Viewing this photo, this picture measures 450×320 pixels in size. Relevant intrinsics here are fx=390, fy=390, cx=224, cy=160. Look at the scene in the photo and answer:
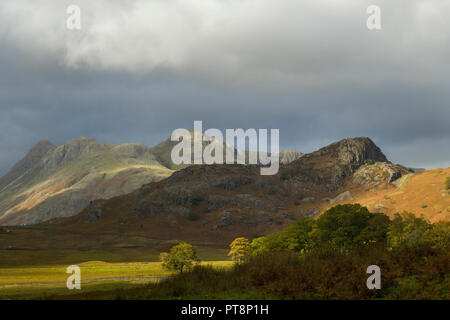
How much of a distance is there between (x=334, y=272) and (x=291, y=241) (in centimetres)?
7675

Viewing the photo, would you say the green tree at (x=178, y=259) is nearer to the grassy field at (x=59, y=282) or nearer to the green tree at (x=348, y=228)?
the grassy field at (x=59, y=282)

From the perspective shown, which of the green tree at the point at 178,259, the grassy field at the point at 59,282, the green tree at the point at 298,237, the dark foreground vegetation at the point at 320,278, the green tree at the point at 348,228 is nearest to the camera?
the dark foreground vegetation at the point at 320,278

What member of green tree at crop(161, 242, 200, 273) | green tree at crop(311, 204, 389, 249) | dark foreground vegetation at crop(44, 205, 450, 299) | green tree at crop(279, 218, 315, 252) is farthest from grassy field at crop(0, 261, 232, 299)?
green tree at crop(311, 204, 389, 249)

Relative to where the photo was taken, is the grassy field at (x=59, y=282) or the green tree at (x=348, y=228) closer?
the grassy field at (x=59, y=282)

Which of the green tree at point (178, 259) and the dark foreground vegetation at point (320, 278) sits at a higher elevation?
the dark foreground vegetation at point (320, 278)

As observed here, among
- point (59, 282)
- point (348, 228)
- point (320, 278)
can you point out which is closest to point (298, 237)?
point (348, 228)

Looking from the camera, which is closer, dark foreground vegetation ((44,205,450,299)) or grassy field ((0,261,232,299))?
dark foreground vegetation ((44,205,450,299))

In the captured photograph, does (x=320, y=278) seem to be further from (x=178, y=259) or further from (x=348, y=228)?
(x=178, y=259)

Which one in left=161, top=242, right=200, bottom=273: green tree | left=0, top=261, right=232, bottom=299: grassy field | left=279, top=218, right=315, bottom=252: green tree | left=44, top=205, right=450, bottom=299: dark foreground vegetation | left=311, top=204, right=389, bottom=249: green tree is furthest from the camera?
left=161, top=242, right=200, bottom=273: green tree

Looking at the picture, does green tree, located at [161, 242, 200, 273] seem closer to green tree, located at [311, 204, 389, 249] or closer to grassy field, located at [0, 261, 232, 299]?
grassy field, located at [0, 261, 232, 299]

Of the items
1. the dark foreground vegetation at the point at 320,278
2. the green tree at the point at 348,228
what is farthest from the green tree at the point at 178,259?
the dark foreground vegetation at the point at 320,278

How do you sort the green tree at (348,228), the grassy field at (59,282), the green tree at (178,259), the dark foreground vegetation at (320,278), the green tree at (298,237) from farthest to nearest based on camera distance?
1. the green tree at (178,259)
2. the green tree at (298,237)
3. the green tree at (348,228)
4. the grassy field at (59,282)
5. the dark foreground vegetation at (320,278)

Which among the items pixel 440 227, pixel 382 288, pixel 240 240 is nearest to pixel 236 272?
pixel 382 288
